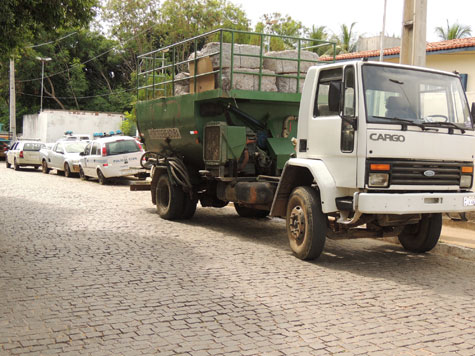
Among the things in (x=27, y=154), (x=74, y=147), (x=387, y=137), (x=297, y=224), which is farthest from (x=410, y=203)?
(x=27, y=154)

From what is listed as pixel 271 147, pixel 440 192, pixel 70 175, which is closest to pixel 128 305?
pixel 440 192

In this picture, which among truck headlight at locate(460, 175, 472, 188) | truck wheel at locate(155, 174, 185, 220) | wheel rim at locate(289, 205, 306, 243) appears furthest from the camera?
truck wheel at locate(155, 174, 185, 220)

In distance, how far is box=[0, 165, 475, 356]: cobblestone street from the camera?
470 cm

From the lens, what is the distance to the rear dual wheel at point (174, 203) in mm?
11586

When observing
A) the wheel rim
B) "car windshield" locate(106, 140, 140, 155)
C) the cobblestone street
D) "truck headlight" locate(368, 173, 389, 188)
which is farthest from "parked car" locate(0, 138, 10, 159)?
"truck headlight" locate(368, 173, 389, 188)

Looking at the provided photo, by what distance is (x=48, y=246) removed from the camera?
28.5ft

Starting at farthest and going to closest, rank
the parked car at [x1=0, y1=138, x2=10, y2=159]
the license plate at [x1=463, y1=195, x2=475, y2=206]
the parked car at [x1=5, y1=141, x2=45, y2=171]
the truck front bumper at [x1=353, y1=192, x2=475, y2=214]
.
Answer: the parked car at [x1=0, y1=138, x2=10, y2=159], the parked car at [x1=5, y1=141, x2=45, y2=171], the license plate at [x1=463, y1=195, x2=475, y2=206], the truck front bumper at [x1=353, y1=192, x2=475, y2=214]

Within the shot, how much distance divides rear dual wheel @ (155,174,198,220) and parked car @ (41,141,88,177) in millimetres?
12813

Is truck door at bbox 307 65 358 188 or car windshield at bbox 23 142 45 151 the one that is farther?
car windshield at bbox 23 142 45 151

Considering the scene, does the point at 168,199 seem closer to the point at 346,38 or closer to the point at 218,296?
the point at 218,296

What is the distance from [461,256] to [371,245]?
147cm

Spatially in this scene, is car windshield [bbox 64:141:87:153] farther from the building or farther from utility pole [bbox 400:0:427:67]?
utility pole [bbox 400:0:427:67]

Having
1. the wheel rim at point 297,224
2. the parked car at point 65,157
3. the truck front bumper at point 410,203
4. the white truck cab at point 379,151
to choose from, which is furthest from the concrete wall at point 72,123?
the truck front bumper at point 410,203

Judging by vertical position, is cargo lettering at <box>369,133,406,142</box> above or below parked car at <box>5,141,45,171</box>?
above
